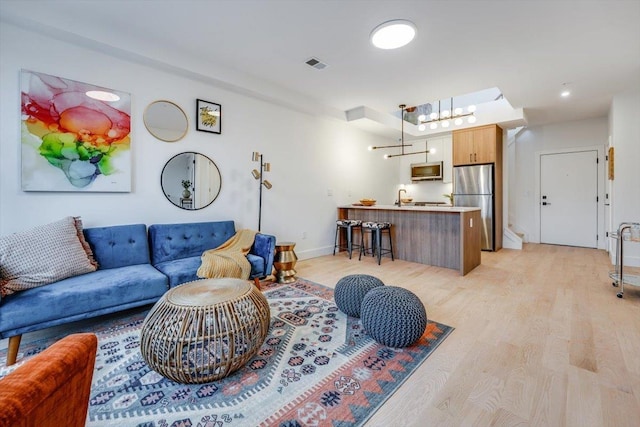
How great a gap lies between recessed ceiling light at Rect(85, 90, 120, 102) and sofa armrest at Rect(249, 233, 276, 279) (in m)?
2.01

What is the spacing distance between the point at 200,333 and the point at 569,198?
709 cm

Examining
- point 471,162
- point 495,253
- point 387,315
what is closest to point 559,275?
point 495,253

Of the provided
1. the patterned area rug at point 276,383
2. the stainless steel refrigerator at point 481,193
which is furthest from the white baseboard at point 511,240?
the patterned area rug at point 276,383

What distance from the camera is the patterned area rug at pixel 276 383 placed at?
53.4 inches

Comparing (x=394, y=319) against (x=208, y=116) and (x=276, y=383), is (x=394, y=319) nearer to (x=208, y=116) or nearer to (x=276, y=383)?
(x=276, y=383)

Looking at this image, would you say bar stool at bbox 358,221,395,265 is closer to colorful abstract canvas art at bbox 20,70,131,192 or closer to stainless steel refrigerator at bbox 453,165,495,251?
stainless steel refrigerator at bbox 453,165,495,251

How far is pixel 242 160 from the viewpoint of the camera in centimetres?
390

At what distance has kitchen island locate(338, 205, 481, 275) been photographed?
3.86m

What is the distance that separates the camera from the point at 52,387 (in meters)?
0.62

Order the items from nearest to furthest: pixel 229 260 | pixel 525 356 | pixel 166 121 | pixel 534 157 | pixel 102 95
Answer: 1. pixel 525 356
2. pixel 102 95
3. pixel 229 260
4. pixel 166 121
5. pixel 534 157

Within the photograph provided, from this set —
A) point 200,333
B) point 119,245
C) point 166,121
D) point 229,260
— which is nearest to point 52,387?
point 200,333


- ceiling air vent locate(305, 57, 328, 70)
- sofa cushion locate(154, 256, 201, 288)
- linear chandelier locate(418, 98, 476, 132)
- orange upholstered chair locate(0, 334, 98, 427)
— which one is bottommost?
sofa cushion locate(154, 256, 201, 288)

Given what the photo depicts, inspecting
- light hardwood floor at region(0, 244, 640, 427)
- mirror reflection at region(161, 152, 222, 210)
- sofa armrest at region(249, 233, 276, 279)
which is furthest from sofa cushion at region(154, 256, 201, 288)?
light hardwood floor at region(0, 244, 640, 427)

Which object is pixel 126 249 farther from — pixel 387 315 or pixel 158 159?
pixel 387 315
